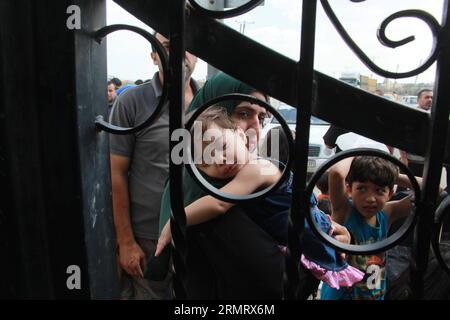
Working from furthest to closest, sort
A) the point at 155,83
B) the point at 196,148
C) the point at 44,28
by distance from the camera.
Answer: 1. the point at 155,83
2. the point at 196,148
3. the point at 44,28

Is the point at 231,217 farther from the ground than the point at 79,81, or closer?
closer

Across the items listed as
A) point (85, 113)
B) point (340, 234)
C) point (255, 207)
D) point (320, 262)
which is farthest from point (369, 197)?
point (85, 113)

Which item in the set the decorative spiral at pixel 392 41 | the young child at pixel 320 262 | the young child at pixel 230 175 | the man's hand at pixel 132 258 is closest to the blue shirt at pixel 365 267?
the young child at pixel 320 262

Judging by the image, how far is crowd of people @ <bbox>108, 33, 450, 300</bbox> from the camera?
1105mm

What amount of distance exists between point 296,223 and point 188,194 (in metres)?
0.58

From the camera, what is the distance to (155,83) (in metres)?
1.84

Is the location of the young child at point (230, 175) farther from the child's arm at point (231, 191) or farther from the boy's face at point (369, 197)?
the boy's face at point (369, 197)

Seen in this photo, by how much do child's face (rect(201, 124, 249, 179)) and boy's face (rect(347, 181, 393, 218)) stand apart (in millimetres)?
871

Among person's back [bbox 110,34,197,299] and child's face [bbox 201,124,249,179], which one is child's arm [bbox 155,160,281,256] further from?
person's back [bbox 110,34,197,299]

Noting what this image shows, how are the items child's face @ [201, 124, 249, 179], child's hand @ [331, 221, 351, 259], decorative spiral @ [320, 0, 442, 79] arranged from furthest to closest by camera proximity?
child's hand @ [331, 221, 351, 259] < child's face @ [201, 124, 249, 179] < decorative spiral @ [320, 0, 442, 79]

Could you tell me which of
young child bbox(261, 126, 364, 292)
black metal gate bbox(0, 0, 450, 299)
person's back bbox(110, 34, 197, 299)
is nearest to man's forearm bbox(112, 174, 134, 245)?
person's back bbox(110, 34, 197, 299)

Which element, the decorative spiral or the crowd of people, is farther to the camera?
the crowd of people
